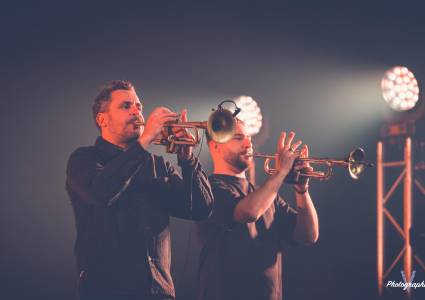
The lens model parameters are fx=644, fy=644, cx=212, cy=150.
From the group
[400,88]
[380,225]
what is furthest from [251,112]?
[380,225]

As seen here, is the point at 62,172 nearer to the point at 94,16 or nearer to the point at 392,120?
the point at 94,16

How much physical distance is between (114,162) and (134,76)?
3.72m

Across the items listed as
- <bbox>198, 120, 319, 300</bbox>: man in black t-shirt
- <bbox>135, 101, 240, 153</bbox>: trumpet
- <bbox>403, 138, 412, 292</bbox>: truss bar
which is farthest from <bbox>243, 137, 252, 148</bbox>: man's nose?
<bbox>403, 138, 412, 292</bbox>: truss bar

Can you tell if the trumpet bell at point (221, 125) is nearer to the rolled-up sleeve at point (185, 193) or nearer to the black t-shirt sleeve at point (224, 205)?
the rolled-up sleeve at point (185, 193)

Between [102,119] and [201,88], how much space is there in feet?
12.3

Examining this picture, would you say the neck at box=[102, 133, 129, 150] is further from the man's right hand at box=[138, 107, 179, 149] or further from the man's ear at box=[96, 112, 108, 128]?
the man's right hand at box=[138, 107, 179, 149]

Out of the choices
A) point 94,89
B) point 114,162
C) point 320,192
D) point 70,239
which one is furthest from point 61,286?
point 114,162

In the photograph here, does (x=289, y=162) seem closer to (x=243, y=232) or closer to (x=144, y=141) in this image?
(x=243, y=232)

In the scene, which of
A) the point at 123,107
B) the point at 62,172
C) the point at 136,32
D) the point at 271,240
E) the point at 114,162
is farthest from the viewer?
the point at 136,32

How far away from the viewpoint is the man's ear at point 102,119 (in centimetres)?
378

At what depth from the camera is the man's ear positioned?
378 centimetres

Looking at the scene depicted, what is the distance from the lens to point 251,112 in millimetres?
7684

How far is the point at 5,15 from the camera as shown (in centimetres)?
603

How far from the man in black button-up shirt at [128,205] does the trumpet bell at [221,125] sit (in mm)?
218
